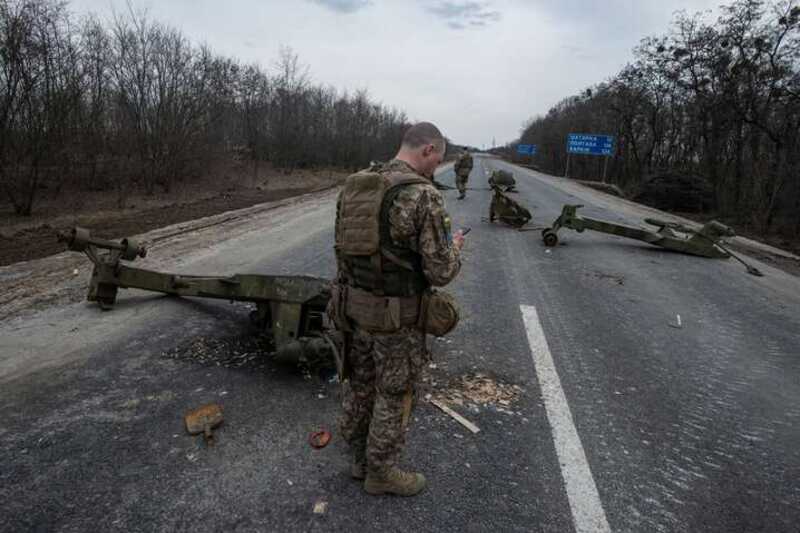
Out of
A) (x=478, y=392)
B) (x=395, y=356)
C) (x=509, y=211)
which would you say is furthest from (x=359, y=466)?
(x=509, y=211)

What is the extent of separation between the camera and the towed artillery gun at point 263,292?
337 centimetres

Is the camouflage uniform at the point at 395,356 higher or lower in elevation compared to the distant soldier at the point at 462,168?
lower

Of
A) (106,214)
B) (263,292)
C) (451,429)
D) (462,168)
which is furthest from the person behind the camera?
(462,168)

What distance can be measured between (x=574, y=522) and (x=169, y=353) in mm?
3139

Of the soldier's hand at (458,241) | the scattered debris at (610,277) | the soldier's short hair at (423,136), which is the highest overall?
the soldier's short hair at (423,136)

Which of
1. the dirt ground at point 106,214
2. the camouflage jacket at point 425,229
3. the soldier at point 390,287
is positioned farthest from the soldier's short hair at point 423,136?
the dirt ground at point 106,214

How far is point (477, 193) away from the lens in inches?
769

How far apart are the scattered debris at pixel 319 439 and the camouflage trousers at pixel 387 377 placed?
0.38 meters

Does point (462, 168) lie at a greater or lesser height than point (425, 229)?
greater

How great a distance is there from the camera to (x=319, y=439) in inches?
112

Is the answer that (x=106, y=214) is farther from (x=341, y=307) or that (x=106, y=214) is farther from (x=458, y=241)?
(x=458, y=241)

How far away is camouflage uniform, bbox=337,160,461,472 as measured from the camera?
2.25 meters

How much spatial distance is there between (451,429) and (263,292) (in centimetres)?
171

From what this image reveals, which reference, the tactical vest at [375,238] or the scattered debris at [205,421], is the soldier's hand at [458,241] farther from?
the scattered debris at [205,421]
